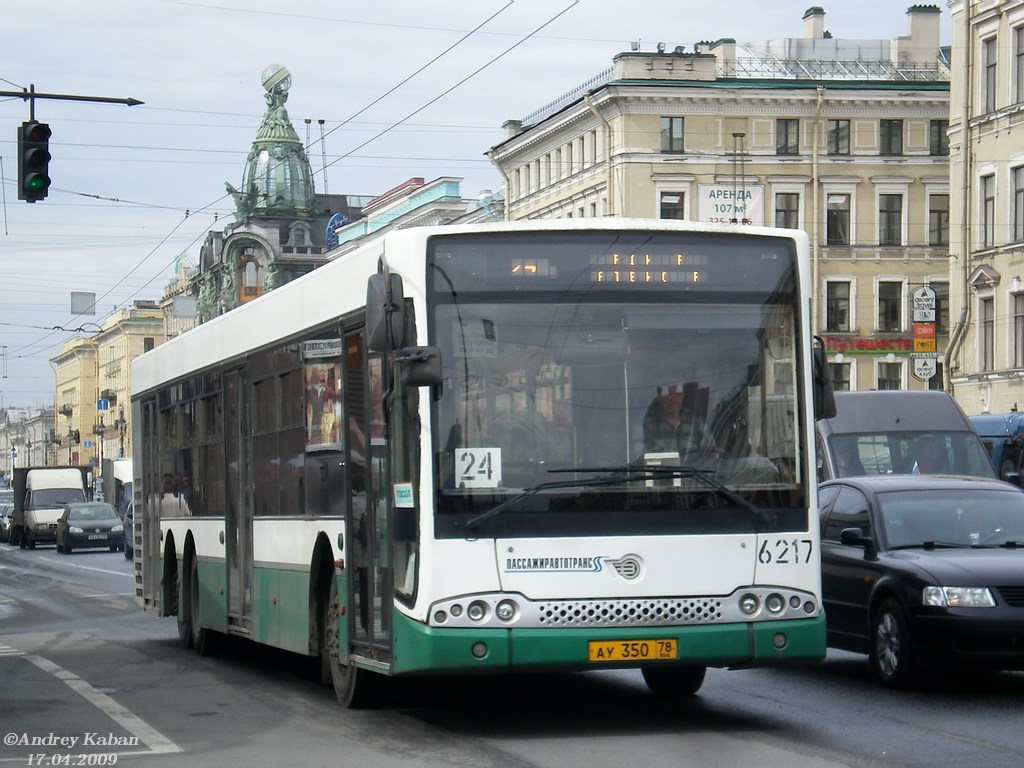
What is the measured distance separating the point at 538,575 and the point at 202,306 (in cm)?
12753

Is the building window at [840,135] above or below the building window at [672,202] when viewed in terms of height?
above

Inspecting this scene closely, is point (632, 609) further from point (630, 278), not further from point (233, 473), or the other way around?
point (233, 473)

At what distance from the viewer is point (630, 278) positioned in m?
10.6

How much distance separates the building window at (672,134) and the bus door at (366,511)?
6203 cm

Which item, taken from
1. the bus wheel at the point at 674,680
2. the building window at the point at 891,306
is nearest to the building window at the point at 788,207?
the building window at the point at 891,306

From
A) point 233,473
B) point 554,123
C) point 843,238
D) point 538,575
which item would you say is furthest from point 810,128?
point 538,575

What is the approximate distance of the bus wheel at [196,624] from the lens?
55.6 feet

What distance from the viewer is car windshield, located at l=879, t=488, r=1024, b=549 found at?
44.4 ft

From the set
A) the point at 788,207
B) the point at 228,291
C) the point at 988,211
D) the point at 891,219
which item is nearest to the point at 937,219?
the point at 891,219

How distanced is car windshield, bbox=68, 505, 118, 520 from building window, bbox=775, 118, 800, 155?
A: 31194 millimetres

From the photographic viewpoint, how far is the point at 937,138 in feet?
244

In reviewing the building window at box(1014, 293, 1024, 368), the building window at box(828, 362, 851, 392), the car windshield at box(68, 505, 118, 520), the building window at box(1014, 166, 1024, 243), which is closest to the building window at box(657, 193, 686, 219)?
the building window at box(828, 362, 851, 392)

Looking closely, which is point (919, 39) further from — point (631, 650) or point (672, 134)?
point (631, 650)

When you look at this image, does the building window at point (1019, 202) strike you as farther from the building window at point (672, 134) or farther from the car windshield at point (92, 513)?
the car windshield at point (92, 513)
